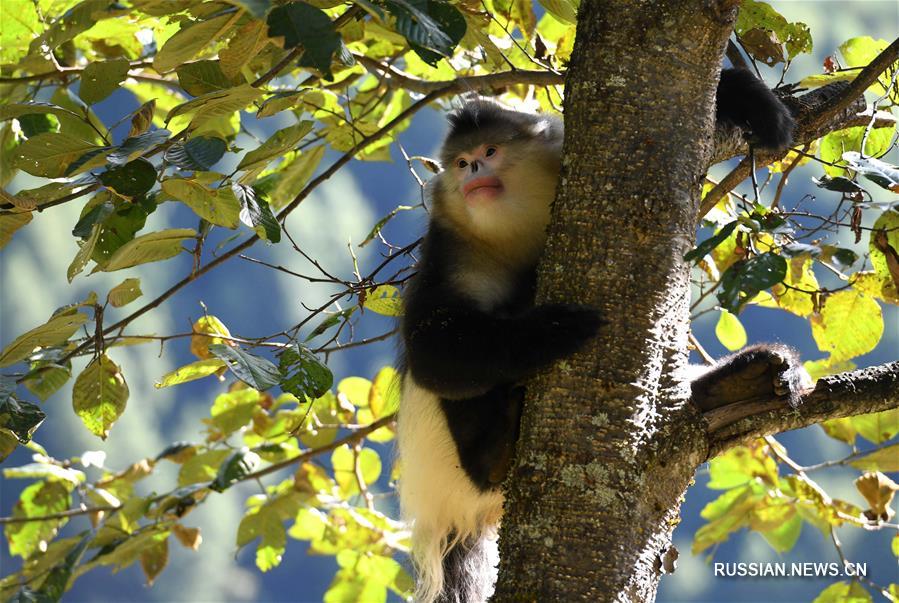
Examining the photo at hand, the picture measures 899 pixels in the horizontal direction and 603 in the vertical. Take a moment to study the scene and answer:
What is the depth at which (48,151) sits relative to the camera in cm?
180

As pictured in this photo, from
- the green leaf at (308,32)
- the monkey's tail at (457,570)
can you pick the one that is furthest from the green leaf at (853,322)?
the green leaf at (308,32)

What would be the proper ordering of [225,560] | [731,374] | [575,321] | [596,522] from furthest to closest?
[225,560], [731,374], [575,321], [596,522]

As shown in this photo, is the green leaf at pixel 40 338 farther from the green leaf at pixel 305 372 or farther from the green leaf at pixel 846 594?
the green leaf at pixel 846 594

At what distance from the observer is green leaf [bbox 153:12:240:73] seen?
5.64 feet

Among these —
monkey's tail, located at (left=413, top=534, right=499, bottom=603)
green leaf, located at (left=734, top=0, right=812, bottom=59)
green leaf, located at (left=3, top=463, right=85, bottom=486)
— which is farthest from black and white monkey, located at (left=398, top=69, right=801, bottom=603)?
green leaf, located at (left=3, top=463, right=85, bottom=486)

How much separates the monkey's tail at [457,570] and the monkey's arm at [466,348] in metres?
0.69

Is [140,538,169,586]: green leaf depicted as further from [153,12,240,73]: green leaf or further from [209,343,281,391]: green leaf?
[153,12,240,73]: green leaf

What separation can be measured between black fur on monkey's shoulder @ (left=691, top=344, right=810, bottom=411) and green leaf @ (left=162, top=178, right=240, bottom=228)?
1011 millimetres

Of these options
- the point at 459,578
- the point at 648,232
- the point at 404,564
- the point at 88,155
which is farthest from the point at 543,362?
the point at 404,564

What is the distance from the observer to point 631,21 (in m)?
1.88

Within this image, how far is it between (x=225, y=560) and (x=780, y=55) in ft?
18.5

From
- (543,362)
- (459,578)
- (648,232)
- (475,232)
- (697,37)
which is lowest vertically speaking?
(459,578)

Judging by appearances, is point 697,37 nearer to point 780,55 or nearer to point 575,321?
point 575,321

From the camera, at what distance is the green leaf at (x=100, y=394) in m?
2.30
